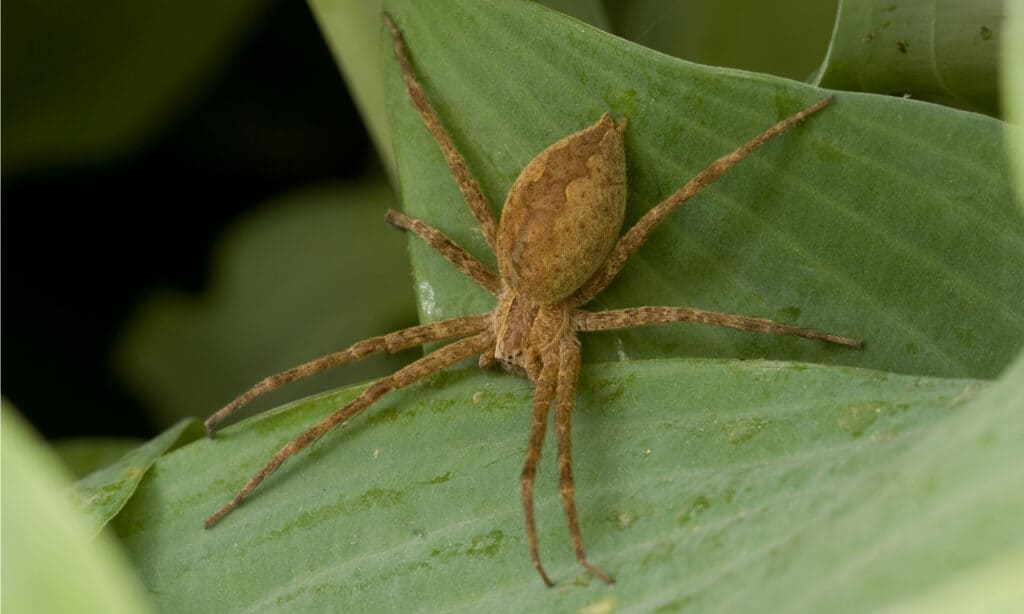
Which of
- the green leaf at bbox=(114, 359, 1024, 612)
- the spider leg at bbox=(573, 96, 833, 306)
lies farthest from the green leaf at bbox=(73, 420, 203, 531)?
the spider leg at bbox=(573, 96, 833, 306)

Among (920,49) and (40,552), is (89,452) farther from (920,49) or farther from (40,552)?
(920,49)

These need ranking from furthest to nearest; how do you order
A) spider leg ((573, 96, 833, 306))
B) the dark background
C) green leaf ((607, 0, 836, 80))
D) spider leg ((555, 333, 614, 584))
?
the dark background → green leaf ((607, 0, 836, 80)) → spider leg ((573, 96, 833, 306)) → spider leg ((555, 333, 614, 584))

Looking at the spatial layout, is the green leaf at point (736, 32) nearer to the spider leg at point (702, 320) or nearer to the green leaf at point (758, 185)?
the green leaf at point (758, 185)

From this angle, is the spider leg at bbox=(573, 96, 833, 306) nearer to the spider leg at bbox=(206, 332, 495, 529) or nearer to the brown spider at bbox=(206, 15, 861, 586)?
the brown spider at bbox=(206, 15, 861, 586)

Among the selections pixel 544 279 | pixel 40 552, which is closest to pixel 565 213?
pixel 544 279

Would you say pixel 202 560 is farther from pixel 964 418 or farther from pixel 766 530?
pixel 964 418

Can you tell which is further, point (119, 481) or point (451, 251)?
point (451, 251)
